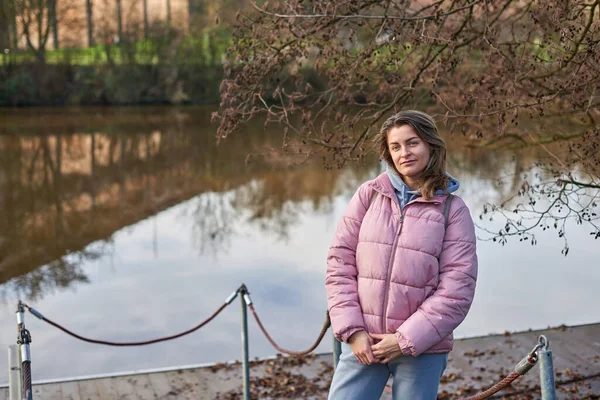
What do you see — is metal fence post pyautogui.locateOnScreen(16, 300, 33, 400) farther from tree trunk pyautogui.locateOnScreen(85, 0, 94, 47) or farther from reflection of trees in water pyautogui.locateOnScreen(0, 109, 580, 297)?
tree trunk pyautogui.locateOnScreen(85, 0, 94, 47)

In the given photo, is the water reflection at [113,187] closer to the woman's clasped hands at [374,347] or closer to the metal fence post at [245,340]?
the metal fence post at [245,340]

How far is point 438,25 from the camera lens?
19.4ft

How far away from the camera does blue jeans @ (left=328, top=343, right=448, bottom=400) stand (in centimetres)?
327

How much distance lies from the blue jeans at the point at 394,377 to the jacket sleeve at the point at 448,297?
10 cm

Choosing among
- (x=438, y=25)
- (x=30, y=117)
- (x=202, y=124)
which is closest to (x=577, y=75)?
(x=438, y=25)

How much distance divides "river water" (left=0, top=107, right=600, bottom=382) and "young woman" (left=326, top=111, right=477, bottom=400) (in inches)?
125

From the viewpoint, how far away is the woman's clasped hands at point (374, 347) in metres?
3.22

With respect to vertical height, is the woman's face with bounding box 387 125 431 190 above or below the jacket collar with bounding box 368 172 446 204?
above

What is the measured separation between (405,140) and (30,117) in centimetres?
3219

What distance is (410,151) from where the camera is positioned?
132 inches

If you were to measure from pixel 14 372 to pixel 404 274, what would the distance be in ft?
8.50

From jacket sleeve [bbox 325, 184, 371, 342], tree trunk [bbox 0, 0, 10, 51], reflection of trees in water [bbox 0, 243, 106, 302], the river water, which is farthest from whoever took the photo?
tree trunk [bbox 0, 0, 10, 51]

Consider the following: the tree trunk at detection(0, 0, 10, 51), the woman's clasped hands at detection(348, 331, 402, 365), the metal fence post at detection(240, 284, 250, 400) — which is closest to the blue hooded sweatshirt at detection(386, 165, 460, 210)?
the woman's clasped hands at detection(348, 331, 402, 365)

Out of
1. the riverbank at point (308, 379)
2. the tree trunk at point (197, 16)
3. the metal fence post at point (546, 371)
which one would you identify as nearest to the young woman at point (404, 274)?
the metal fence post at point (546, 371)
